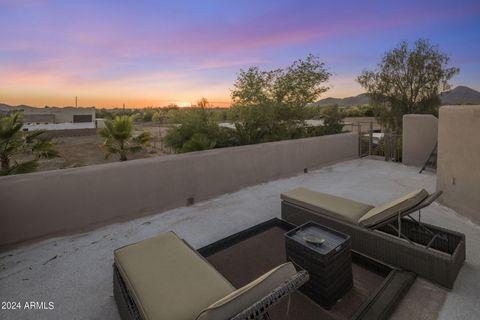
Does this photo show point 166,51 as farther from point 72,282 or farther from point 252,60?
point 72,282

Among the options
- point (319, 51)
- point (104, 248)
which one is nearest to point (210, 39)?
point (319, 51)

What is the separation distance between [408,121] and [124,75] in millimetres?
14004

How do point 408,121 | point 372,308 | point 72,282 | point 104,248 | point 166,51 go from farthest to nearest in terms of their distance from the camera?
point 166,51
point 408,121
point 104,248
point 72,282
point 372,308

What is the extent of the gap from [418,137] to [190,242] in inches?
290

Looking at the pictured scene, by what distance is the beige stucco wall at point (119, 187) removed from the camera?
3498mm

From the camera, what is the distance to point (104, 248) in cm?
349

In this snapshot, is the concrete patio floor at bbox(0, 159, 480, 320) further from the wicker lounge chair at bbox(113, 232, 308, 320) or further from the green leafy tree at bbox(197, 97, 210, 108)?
the green leafy tree at bbox(197, 97, 210, 108)

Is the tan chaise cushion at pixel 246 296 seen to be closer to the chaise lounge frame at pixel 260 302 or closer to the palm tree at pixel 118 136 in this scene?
the chaise lounge frame at pixel 260 302

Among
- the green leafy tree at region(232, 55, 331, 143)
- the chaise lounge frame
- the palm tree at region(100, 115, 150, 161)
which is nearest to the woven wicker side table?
the chaise lounge frame

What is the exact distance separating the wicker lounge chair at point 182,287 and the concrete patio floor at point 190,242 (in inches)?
22.1

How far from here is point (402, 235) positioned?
2.79 m

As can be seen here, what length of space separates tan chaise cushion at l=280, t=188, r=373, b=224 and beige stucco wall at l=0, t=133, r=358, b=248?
210 cm

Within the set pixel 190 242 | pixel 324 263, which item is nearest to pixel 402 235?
pixel 324 263

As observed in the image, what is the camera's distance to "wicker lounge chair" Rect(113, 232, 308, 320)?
53.9 inches
